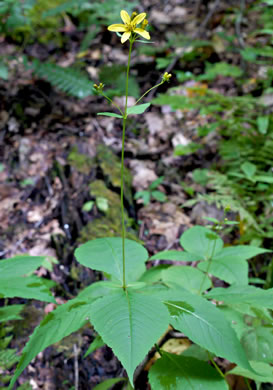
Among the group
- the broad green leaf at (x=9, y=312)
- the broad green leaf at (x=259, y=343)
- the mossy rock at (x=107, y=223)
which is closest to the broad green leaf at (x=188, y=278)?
the broad green leaf at (x=259, y=343)

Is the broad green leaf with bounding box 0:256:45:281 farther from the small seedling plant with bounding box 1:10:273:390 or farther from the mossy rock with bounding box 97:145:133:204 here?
the mossy rock with bounding box 97:145:133:204

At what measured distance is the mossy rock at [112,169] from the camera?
3.22m

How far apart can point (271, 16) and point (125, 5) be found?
2346 mm

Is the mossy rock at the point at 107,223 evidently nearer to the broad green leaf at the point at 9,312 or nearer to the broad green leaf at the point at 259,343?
the broad green leaf at the point at 9,312

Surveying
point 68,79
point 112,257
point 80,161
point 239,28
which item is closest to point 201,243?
point 112,257

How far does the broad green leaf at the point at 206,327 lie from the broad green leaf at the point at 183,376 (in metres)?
0.16

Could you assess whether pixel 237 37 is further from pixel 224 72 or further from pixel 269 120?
pixel 269 120

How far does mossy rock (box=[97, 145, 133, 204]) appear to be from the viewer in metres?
3.22

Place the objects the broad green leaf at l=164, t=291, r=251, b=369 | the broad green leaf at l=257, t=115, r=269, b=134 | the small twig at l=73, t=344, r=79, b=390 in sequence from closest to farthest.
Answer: the broad green leaf at l=164, t=291, r=251, b=369 < the small twig at l=73, t=344, r=79, b=390 < the broad green leaf at l=257, t=115, r=269, b=134

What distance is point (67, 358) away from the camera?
1989mm

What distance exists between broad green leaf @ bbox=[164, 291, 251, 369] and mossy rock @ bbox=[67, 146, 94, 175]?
234cm

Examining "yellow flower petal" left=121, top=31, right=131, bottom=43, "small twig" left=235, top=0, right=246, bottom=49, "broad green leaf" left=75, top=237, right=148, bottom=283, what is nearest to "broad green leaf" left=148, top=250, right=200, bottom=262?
"broad green leaf" left=75, top=237, right=148, bottom=283

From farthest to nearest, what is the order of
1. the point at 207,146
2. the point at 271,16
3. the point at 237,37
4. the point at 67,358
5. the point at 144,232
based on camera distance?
the point at 237,37
the point at 271,16
the point at 207,146
the point at 144,232
the point at 67,358

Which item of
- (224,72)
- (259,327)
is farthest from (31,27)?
(259,327)
